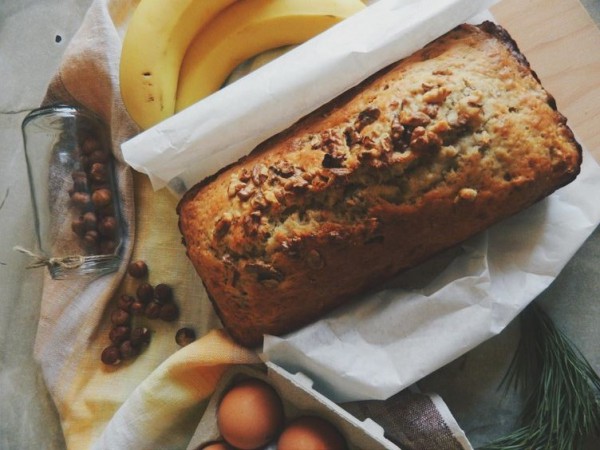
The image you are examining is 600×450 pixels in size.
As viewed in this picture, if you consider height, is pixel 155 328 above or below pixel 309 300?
below

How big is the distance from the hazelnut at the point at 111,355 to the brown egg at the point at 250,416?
12.4 inches

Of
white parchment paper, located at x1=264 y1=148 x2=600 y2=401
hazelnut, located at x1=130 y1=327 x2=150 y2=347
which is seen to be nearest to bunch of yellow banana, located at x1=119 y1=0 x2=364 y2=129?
hazelnut, located at x1=130 y1=327 x2=150 y2=347

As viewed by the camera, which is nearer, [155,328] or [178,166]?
[178,166]

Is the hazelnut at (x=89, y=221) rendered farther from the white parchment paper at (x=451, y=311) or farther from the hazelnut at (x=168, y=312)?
the white parchment paper at (x=451, y=311)

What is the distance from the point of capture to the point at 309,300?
1319mm

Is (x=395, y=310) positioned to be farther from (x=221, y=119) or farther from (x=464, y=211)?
(x=221, y=119)

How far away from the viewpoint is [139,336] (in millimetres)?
1537

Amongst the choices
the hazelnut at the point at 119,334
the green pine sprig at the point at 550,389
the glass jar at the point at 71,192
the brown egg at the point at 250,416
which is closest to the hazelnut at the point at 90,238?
the glass jar at the point at 71,192

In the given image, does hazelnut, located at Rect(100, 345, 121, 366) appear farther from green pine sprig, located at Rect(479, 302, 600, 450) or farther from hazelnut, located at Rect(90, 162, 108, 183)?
green pine sprig, located at Rect(479, 302, 600, 450)

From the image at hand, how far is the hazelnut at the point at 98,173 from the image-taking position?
1526mm

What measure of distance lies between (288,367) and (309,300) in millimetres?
175

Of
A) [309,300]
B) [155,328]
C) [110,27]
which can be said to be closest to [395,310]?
[309,300]

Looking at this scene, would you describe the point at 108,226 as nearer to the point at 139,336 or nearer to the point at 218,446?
the point at 139,336

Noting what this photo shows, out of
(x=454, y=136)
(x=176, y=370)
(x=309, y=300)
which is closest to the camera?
(x=454, y=136)
